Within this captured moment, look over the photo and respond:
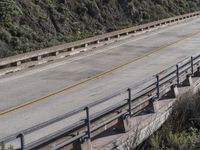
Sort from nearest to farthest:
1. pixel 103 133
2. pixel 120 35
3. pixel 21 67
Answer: pixel 103 133, pixel 21 67, pixel 120 35

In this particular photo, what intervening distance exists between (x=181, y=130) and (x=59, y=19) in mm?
25945

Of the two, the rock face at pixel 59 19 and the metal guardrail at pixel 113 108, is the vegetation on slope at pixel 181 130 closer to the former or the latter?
the metal guardrail at pixel 113 108

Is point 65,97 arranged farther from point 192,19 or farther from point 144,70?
point 192,19

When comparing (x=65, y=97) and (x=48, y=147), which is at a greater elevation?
(x=48, y=147)

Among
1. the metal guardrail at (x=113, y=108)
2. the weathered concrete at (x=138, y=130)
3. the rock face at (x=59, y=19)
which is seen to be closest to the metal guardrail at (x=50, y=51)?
the rock face at (x=59, y=19)

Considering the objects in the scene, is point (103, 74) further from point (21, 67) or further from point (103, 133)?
point (103, 133)

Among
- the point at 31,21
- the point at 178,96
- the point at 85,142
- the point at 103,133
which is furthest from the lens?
the point at 31,21

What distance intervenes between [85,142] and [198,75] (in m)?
9.37

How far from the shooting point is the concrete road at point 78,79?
50.1ft

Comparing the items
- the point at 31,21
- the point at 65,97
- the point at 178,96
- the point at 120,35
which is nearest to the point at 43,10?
the point at 31,21

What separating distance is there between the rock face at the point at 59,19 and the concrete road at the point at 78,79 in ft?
13.5

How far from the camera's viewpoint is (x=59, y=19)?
37.2 meters

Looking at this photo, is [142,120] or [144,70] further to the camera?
[144,70]

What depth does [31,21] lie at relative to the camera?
34.0 metres
